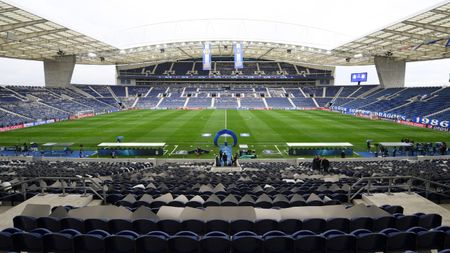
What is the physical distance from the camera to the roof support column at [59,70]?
7519 cm

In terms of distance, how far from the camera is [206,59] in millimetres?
54219

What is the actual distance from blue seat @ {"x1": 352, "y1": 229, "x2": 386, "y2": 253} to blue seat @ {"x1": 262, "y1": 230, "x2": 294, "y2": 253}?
127cm

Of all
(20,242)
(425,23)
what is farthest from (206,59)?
(20,242)

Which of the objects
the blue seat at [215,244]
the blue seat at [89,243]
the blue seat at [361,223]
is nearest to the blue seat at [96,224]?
the blue seat at [89,243]

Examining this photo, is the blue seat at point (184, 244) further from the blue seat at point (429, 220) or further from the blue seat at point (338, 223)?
the blue seat at point (429, 220)

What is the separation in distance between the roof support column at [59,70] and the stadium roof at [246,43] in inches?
147

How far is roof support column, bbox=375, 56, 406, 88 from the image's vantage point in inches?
2905

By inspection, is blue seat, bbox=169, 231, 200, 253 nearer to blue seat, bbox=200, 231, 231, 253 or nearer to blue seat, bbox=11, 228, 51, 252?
blue seat, bbox=200, 231, 231, 253

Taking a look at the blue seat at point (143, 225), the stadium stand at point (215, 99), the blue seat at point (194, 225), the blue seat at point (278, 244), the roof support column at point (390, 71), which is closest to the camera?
the blue seat at point (278, 244)

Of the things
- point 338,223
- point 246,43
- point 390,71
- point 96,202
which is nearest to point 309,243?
point 338,223

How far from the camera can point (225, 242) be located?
5695 mm

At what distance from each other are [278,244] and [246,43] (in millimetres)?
63673

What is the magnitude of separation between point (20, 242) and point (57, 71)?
3230 inches

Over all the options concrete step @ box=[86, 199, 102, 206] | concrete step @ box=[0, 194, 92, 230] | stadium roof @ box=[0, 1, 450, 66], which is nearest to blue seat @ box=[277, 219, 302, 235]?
concrete step @ box=[86, 199, 102, 206]
